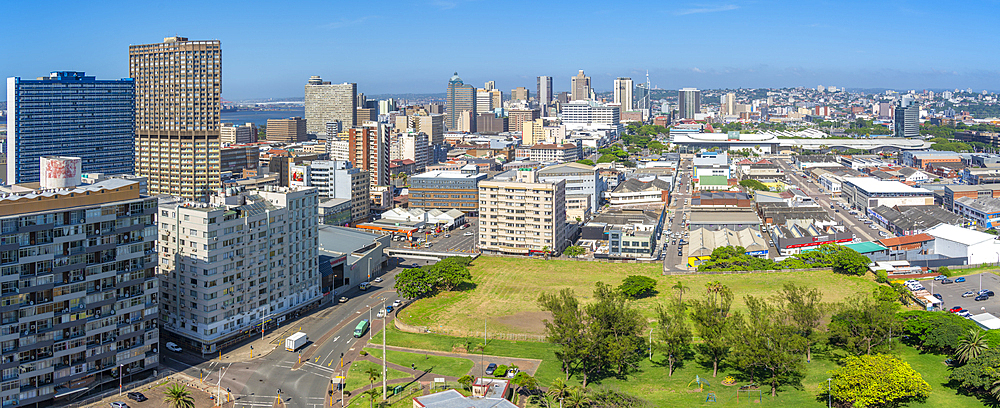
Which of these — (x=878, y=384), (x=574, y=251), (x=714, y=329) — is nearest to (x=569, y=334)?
(x=714, y=329)

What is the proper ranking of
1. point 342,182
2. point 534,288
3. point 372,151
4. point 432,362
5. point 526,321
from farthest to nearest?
point 372,151 → point 342,182 → point 534,288 → point 526,321 → point 432,362

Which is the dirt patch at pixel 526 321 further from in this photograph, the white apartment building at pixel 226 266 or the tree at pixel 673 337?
the white apartment building at pixel 226 266

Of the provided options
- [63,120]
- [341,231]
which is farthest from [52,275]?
[63,120]

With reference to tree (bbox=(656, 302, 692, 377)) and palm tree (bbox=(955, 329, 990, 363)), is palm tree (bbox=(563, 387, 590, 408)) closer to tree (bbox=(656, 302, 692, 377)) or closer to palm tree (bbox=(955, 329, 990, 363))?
tree (bbox=(656, 302, 692, 377))

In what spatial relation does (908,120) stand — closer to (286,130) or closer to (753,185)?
(753,185)

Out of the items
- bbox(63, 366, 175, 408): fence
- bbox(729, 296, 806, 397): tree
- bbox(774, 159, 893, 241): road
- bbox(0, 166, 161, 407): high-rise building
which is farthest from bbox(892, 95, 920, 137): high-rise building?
bbox(0, 166, 161, 407): high-rise building

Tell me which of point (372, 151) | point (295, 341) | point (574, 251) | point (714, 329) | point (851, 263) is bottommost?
point (295, 341)
